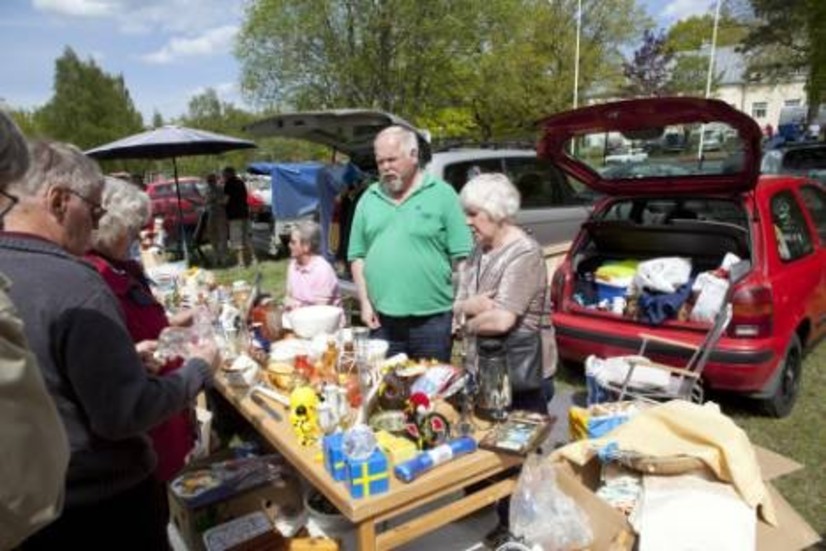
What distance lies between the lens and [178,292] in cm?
406

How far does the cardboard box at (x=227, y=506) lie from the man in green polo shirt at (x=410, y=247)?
3.12 ft

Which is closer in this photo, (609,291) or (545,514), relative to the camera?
(545,514)

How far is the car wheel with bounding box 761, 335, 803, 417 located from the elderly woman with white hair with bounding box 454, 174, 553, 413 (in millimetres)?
2142

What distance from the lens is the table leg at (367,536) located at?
1.73 meters

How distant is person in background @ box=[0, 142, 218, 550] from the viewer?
130 centimetres

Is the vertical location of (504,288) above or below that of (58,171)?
below

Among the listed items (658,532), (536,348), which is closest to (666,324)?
(536,348)

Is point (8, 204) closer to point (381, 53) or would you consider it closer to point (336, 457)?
point (336, 457)

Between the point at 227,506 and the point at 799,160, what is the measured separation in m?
12.5

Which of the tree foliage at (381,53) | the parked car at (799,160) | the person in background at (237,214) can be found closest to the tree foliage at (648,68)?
the tree foliage at (381,53)

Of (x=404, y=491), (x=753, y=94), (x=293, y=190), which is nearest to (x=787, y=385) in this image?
(x=404, y=491)

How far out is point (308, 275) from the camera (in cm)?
401

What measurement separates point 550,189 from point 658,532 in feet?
17.6

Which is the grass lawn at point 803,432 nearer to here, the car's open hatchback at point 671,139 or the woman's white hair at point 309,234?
the car's open hatchback at point 671,139
